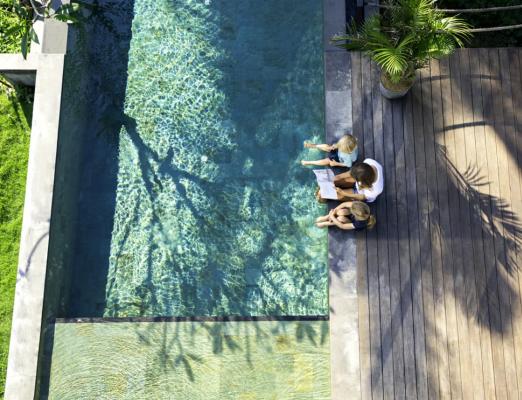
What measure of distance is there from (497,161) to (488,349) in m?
2.36

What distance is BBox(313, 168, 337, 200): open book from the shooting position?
215 inches

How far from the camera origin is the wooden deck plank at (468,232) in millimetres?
5074

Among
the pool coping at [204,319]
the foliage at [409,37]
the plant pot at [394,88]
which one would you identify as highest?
the foliage at [409,37]

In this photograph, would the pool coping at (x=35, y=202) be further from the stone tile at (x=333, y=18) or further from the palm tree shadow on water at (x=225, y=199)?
the stone tile at (x=333, y=18)

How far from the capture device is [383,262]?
542 centimetres

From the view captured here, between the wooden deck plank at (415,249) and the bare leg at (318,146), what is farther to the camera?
the bare leg at (318,146)

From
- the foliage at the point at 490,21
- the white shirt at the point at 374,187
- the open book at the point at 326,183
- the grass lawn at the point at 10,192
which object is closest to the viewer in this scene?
the white shirt at the point at 374,187

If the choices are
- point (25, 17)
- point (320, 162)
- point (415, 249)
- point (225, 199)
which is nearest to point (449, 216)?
point (415, 249)

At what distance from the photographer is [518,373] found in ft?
16.6

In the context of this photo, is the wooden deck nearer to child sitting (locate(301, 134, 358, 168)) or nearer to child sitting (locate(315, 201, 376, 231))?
child sitting (locate(315, 201, 376, 231))

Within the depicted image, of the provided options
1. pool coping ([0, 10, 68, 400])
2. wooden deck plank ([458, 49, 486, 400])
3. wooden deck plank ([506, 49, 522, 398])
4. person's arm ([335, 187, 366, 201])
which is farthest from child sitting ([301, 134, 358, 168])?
pool coping ([0, 10, 68, 400])

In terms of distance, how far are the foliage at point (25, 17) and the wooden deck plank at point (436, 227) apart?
485cm

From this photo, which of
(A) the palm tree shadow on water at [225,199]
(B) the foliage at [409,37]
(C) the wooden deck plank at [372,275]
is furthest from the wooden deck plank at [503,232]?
(A) the palm tree shadow on water at [225,199]

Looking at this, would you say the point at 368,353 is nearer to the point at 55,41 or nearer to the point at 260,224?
the point at 260,224
